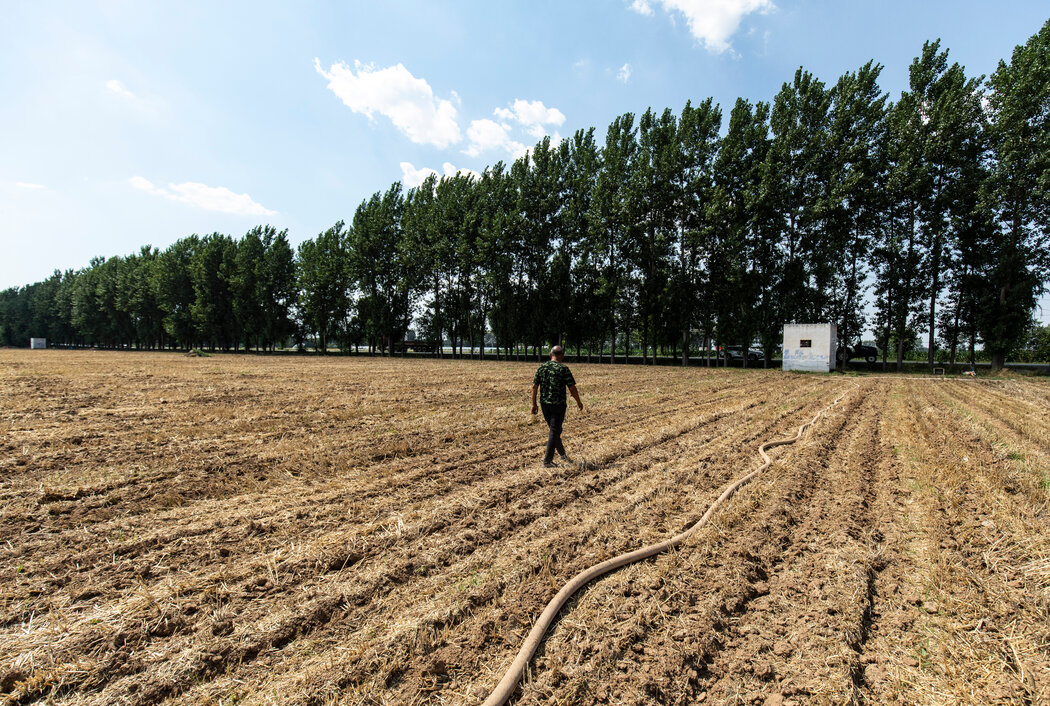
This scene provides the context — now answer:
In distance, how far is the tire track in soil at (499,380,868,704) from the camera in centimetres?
249

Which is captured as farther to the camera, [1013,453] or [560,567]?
[1013,453]

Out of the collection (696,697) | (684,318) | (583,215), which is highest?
(583,215)

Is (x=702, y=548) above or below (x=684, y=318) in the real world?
below

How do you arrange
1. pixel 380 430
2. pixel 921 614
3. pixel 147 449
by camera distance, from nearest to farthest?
pixel 921 614 → pixel 147 449 → pixel 380 430

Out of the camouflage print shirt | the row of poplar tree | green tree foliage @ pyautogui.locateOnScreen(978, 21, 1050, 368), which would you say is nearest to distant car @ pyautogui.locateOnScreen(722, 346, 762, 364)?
the row of poplar tree

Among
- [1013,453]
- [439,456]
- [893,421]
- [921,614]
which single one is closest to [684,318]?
[893,421]

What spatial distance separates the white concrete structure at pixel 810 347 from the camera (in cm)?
2680

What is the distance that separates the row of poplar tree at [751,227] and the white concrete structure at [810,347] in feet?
9.16

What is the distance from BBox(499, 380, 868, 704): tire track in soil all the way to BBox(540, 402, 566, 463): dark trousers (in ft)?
8.27

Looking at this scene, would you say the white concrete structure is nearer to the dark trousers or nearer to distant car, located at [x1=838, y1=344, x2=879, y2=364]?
distant car, located at [x1=838, y1=344, x2=879, y2=364]

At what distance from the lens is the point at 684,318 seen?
111 feet

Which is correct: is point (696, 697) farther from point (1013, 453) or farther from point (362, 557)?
point (1013, 453)

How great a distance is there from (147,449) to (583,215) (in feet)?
113

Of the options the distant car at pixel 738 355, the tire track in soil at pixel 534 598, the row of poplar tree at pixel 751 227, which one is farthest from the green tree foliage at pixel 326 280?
the tire track in soil at pixel 534 598
